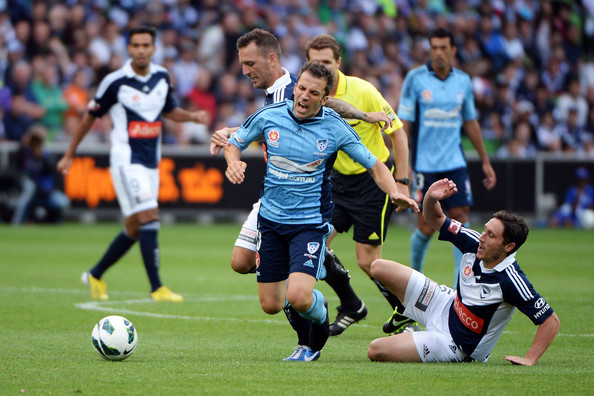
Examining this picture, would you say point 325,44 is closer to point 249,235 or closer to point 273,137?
point 273,137

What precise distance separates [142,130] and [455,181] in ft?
11.2

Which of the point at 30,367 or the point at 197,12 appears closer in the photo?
the point at 30,367

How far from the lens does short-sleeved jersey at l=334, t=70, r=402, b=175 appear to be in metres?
8.20

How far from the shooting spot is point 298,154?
255 inches

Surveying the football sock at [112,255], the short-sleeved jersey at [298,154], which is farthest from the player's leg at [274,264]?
the football sock at [112,255]

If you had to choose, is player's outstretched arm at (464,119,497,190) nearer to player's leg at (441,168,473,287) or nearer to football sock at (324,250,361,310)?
player's leg at (441,168,473,287)

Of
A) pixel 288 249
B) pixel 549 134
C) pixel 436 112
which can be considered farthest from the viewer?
pixel 549 134

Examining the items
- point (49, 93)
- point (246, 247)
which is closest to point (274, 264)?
point (246, 247)

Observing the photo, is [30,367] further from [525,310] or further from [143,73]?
[143,73]

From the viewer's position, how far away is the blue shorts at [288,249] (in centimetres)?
641

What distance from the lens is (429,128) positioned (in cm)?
1048

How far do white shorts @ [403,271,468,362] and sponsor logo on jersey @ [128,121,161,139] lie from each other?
179 inches

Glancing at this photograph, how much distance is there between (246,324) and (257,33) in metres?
2.63

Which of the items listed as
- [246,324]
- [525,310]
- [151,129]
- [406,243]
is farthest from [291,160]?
[406,243]
